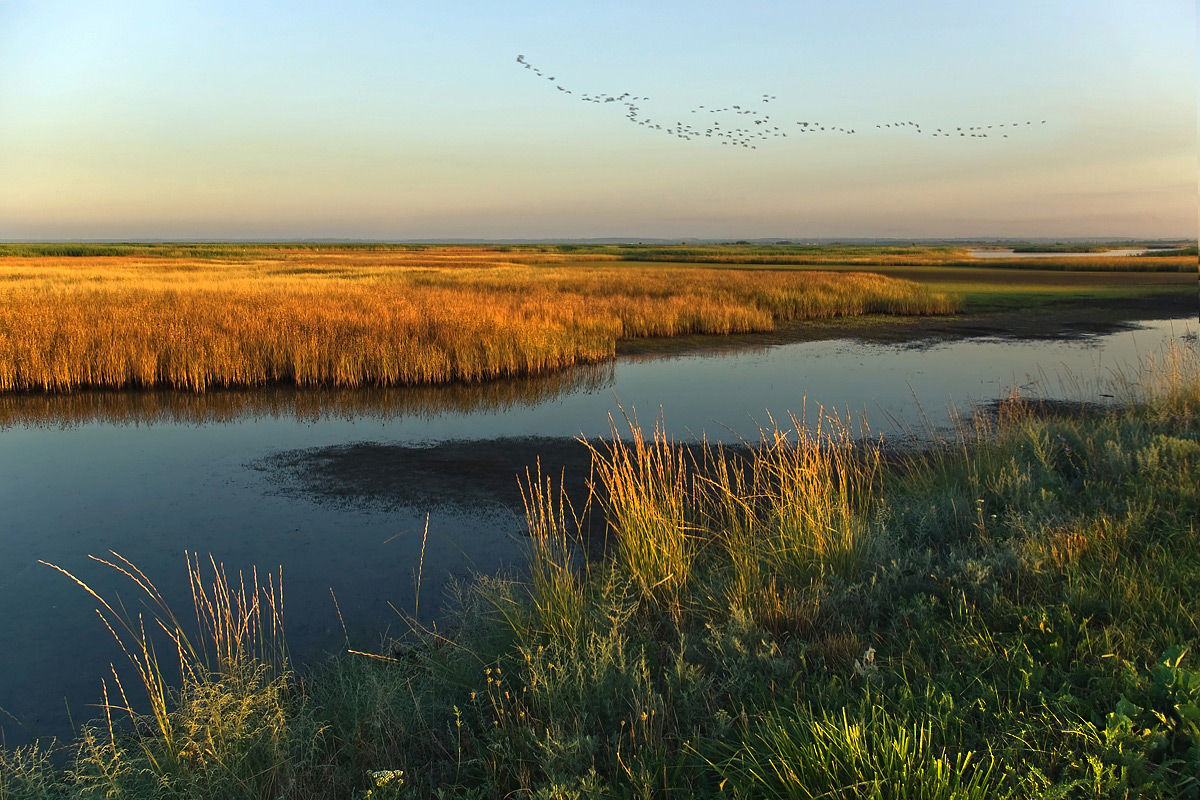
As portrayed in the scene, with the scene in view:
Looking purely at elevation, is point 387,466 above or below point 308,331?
below

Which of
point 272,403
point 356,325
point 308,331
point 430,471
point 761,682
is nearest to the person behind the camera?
point 761,682

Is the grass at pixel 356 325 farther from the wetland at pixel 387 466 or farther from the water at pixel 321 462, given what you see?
the water at pixel 321 462

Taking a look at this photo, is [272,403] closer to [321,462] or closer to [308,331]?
[308,331]

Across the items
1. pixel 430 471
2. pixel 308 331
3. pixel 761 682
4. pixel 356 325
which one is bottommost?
pixel 430 471

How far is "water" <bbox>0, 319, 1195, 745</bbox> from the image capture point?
5.38 m

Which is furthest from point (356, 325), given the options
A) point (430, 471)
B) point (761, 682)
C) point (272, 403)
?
point (761, 682)

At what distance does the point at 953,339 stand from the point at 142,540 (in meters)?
20.5

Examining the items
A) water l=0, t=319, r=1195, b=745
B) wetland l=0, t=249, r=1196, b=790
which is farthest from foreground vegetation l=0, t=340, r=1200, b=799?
water l=0, t=319, r=1195, b=745

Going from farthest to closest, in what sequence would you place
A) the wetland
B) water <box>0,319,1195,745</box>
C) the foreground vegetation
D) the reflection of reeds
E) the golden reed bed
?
the golden reed bed < the reflection of reeds < water <box>0,319,1195,745</box> < the wetland < the foreground vegetation

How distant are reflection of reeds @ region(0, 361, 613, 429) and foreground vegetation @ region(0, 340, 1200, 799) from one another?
24.1 feet

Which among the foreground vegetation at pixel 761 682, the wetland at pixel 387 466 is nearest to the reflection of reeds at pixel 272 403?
the wetland at pixel 387 466

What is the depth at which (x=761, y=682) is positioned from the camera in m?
3.62

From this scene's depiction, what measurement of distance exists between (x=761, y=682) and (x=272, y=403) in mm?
11805

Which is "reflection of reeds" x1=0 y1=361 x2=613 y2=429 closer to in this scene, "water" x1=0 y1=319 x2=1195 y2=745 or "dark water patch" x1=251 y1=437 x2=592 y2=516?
"water" x1=0 y1=319 x2=1195 y2=745
